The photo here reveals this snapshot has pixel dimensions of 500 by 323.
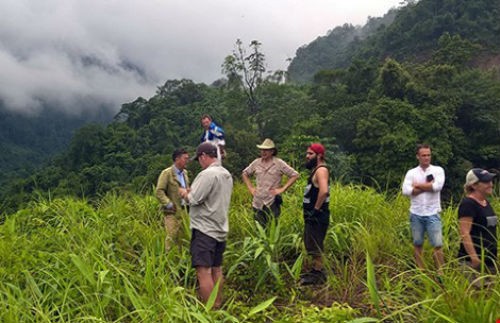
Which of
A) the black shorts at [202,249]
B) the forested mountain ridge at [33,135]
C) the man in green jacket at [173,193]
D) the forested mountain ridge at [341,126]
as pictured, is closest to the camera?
the black shorts at [202,249]

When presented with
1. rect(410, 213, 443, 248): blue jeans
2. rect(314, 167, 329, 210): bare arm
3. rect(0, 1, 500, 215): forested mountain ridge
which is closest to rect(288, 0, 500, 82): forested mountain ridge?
rect(0, 1, 500, 215): forested mountain ridge

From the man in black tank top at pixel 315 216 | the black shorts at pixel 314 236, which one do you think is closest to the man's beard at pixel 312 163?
the man in black tank top at pixel 315 216

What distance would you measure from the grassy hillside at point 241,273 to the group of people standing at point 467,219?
0.63ft

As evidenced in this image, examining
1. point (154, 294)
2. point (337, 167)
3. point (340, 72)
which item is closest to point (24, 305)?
point (154, 294)

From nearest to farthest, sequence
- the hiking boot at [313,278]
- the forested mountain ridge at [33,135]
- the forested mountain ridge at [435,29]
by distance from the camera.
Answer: the hiking boot at [313,278]
the forested mountain ridge at [435,29]
the forested mountain ridge at [33,135]

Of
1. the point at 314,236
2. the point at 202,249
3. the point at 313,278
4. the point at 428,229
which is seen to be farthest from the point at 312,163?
the point at 202,249

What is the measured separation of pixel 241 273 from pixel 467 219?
2.04 meters

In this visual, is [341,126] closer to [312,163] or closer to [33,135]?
[312,163]

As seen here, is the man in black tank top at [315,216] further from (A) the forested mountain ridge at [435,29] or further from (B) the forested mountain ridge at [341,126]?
(A) the forested mountain ridge at [435,29]

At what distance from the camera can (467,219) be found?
3197mm

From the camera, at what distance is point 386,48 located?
191ft

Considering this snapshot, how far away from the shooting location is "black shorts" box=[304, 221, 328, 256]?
3.97m

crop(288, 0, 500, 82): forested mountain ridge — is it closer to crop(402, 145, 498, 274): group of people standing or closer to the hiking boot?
crop(402, 145, 498, 274): group of people standing

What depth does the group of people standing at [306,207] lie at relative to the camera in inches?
127
